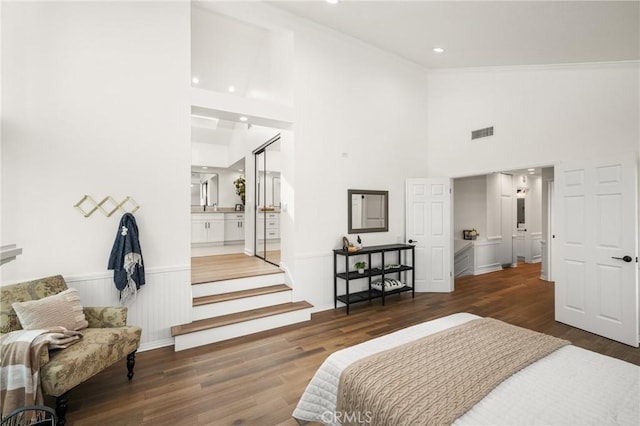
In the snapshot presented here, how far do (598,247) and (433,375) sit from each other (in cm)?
335

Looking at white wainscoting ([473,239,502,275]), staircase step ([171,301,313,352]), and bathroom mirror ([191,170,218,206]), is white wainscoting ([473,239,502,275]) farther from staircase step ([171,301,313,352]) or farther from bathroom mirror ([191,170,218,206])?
bathroom mirror ([191,170,218,206])

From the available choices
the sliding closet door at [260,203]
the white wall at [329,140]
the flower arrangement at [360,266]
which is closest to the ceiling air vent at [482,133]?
the white wall at [329,140]

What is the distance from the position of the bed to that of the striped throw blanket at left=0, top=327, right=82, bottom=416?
1714 millimetres

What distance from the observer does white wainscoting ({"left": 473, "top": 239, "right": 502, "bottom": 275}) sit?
6543 millimetres

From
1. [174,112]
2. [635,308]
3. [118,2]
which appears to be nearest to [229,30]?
[118,2]

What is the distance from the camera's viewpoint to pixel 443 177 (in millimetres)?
5352

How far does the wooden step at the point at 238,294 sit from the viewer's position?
3.55 m

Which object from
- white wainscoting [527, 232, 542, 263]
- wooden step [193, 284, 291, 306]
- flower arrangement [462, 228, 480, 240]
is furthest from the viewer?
white wainscoting [527, 232, 542, 263]

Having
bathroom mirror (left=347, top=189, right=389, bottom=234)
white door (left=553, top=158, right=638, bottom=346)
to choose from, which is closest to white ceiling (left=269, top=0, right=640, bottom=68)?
white door (left=553, top=158, right=638, bottom=346)

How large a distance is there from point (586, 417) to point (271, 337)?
2819 millimetres

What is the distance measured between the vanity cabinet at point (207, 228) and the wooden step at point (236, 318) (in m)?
4.04

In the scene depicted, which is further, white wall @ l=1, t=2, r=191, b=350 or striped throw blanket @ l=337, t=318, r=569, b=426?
white wall @ l=1, t=2, r=191, b=350

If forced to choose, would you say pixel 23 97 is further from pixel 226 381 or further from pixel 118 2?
pixel 226 381

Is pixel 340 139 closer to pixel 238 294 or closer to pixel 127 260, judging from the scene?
pixel 238 294
